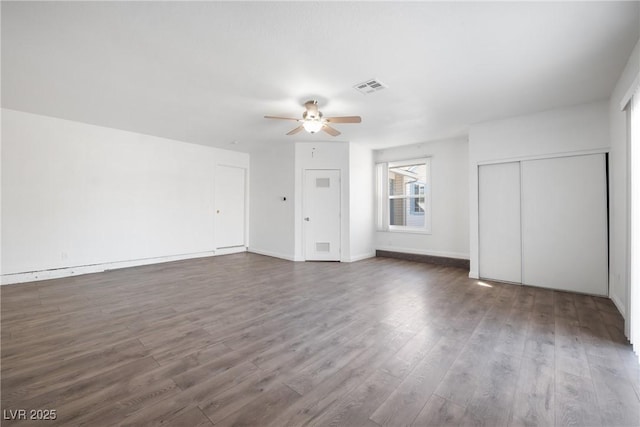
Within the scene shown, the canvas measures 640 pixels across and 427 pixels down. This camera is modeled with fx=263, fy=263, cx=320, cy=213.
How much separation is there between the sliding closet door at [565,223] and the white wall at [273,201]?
4515mm

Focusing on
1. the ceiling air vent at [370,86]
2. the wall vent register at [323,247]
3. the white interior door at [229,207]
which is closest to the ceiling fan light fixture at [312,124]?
the ceiling air vent at [370,86]

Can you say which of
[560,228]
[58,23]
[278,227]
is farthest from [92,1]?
[560,228]

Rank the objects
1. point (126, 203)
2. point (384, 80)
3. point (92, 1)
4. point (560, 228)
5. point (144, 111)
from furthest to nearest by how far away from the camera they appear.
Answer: point (126, 203)
point (144, 111)
point (560, 228)
point (384, 80)
point (92, 1)

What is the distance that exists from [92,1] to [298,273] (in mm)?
4302

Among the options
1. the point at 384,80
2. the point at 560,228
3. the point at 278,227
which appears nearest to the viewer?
the point at 384,80

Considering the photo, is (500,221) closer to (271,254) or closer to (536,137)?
(536,137)

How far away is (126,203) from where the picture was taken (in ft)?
17.7

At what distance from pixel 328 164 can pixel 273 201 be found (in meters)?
1.75

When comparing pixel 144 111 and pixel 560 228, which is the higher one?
pixel 144 111

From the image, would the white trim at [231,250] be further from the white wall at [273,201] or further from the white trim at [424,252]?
the white trim at [424,252]

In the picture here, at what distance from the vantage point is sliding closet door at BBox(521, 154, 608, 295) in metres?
3.74

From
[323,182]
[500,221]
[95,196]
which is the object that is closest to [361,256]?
[323,182]

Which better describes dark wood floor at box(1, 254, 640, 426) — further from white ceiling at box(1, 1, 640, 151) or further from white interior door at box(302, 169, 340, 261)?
white ceiling at box(1, 1, 640, 151)

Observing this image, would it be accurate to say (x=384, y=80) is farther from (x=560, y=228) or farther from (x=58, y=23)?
(x=560, y=228)
